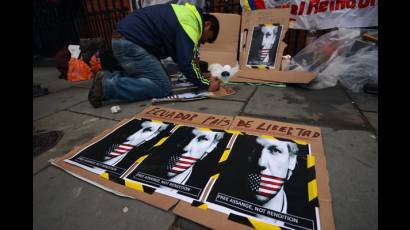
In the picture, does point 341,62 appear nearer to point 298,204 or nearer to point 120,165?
point 298,204

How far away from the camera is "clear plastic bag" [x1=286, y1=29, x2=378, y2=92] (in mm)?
2227

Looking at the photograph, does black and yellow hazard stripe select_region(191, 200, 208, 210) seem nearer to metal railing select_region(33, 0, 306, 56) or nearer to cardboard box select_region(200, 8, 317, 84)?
cardboard box select_region(200, 8, 317, 84)

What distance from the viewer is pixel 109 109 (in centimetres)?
207

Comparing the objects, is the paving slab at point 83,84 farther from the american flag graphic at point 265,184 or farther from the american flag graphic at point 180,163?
the american flag graphic at point 265,184

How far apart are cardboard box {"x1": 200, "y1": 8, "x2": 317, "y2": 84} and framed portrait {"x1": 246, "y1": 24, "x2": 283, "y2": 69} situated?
0.04 meters

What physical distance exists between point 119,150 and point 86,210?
413 millimetres

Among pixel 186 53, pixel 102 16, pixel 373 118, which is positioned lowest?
pixel 373 118

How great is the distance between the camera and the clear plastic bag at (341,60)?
7.30 ft

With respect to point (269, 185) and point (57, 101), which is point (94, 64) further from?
point (269, 185)

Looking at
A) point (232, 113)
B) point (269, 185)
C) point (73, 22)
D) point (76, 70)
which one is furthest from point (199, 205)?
point (73, 22)

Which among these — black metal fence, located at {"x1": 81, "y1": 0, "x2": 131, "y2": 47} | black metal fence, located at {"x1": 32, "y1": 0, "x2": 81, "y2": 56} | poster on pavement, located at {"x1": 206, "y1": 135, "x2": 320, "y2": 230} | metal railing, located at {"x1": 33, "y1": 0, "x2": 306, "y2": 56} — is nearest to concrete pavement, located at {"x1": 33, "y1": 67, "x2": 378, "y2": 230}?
poster on pavement, located at {"x1": 206, "y1": 135, "x2": 320, "y2": 230}

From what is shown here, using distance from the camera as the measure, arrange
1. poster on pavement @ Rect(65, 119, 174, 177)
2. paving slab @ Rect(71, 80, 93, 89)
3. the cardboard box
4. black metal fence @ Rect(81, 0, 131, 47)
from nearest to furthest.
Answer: poster on pavement @ Rect(65, 119, 174, 177) < the cardboard box < paving slab @ Rect(71, 80, 93, 89) < black metal fence @ Rect(81, 0, 131, 47)
